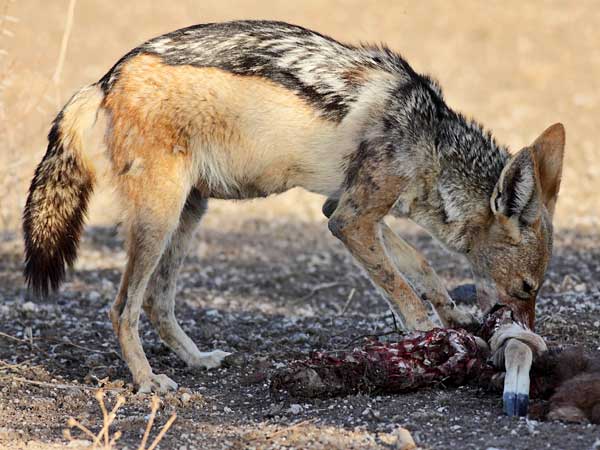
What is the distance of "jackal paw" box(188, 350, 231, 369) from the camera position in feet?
20.6

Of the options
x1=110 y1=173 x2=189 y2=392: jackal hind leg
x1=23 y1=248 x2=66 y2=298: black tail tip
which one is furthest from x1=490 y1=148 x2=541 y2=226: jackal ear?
x1=23 y1=248 x2=66 y2=298: black tail tip

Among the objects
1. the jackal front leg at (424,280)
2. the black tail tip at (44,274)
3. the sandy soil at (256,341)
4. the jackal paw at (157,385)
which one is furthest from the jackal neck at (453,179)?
the black tail tip at (44,274)

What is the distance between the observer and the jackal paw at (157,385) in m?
5.73

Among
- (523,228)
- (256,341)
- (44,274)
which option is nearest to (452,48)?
Answer: (256,341)

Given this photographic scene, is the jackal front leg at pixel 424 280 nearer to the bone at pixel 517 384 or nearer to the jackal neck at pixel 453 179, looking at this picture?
the jackal neck at pixel 453 179

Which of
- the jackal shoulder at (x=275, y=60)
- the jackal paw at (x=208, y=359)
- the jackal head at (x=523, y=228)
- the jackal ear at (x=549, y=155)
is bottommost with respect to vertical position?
the jackal paw at (x=208, y=359)

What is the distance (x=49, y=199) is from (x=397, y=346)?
2449 mm

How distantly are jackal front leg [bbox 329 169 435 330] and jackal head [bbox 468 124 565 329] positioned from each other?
1.87 feet

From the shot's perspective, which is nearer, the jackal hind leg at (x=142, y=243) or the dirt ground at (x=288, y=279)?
the dirt ground at (x=288, y=279)

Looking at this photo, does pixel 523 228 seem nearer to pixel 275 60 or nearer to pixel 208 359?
pixel 275 60

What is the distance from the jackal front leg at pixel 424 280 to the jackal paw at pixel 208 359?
1288 mm

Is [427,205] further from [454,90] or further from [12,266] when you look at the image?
[454,90]

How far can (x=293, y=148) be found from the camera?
618cm

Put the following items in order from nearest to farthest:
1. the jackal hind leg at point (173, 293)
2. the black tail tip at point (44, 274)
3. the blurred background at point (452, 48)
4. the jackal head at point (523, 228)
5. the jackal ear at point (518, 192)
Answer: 1. the jackal ear at point (518, 192)
2. the jackal head at point (523, 228)
3. the black tail tip at point (44, 274)
4. the jackal hind leg at point (173, 293)
5. the blurred background at point (452, 48)
